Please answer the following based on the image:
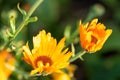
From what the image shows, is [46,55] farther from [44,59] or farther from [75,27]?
[75,27]

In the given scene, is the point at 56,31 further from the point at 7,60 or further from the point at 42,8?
the point at 7,60

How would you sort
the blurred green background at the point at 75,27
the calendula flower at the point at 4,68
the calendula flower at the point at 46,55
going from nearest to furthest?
the calendula flower at the point at 46,55
the calendula flower at the point at 4,68
the blurred green background at the point at 75,27

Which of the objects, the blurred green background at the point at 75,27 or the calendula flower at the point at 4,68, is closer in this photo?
the calendula flower at the point at 4,68

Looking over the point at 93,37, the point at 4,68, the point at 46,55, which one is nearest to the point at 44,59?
the point at 46,55

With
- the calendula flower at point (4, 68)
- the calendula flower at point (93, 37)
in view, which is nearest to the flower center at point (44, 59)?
the calendula flower at point (93, 37)

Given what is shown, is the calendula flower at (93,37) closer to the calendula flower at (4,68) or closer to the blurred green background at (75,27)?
the calendula flower at (4,68)

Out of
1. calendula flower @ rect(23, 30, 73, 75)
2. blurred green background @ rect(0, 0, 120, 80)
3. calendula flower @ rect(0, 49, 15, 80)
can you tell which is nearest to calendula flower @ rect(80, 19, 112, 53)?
calendula flower @ rect(23, 30, 73, 75)

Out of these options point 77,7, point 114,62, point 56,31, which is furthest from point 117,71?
point 77,7
